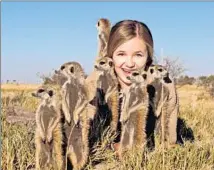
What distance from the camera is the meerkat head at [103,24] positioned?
757 cm

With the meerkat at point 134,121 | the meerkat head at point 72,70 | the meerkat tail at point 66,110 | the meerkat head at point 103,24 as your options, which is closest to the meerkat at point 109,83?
the meerkat at point 134,121

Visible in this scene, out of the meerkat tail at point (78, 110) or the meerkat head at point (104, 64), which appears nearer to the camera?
the meerkat tail at point (78, 110)

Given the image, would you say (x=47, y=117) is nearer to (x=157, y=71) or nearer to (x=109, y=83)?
(x=109, y=83)

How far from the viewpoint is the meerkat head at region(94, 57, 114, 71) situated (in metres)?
5.87

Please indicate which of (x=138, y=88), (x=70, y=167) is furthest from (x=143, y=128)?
(x=70, y=167)

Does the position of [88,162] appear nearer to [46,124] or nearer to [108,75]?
[46,124]

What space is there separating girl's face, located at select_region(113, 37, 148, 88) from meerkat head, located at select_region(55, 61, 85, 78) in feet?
3.15

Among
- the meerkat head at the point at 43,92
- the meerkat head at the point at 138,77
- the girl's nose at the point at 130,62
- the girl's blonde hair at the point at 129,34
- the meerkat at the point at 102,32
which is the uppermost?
the meerkat at the point at 102,32

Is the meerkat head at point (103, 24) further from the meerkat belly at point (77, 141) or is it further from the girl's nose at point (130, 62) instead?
the meerkat belly at point (77, 141)

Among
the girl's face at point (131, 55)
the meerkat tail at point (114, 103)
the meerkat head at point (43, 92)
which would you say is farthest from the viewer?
the girl's face at point (131, 55)

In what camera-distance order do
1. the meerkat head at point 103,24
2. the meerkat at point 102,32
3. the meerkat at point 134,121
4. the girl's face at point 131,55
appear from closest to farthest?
the meerkat at point 134,121 < the girl's face at point 131,55 < the meerkat at point 102,32 < the meerkat head at point 103,24

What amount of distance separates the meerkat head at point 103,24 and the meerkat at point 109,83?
159 centimetres

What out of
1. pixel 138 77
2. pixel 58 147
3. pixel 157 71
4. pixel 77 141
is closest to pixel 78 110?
pixel 77 141

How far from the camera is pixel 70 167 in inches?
173
